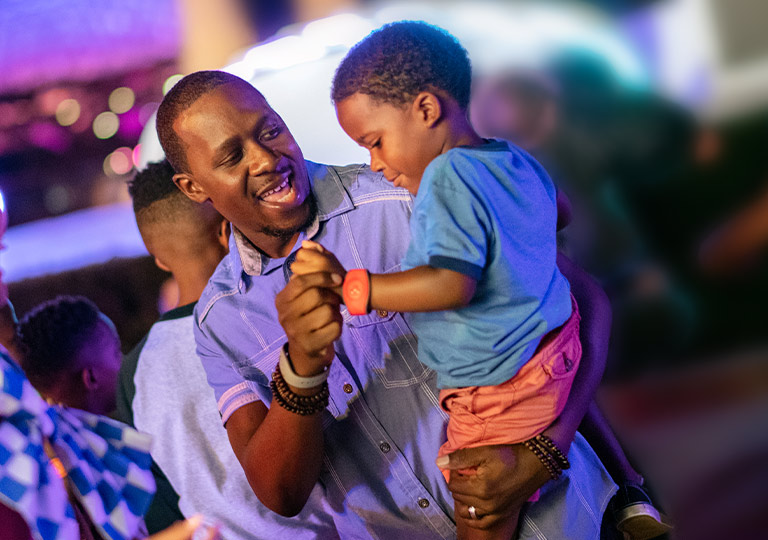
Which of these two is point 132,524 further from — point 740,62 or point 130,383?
point 740,62

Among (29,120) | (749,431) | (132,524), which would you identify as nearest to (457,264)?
(132,524)

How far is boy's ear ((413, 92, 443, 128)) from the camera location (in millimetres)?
1354

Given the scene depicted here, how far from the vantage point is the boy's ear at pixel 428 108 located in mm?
1354

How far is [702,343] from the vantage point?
7.52ft

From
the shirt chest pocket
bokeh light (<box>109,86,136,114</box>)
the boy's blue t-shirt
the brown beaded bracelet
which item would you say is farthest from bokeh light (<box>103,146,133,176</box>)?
the boy's blue t-shirt

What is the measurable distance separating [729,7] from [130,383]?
220 centimetres

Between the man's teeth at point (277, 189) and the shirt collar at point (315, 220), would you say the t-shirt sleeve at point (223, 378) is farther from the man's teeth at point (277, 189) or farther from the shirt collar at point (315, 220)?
the man's teeth at point (277, 189)

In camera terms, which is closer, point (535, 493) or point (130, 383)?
point (535, 493)

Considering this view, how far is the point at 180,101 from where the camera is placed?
156 centimetres

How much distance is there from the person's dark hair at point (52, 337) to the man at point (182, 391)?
258 mm

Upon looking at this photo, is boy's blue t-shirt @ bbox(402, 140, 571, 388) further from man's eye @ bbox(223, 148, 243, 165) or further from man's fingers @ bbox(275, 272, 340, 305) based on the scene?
man's eye @ bbox(223, 148, 243, 165)

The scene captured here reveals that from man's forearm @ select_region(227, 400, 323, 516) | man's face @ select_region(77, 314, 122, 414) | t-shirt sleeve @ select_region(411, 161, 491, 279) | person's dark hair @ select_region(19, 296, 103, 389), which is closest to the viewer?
t-shirt sleeve @ select_region(411, 161, 491, 279)

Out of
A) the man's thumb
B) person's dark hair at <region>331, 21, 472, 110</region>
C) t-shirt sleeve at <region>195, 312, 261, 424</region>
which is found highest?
person's dark hair at <region>331, 21, 472, 110</region>

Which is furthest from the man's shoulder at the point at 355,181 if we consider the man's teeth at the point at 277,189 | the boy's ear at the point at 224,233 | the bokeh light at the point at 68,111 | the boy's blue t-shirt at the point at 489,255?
the bokeh light at the point at 68,111
